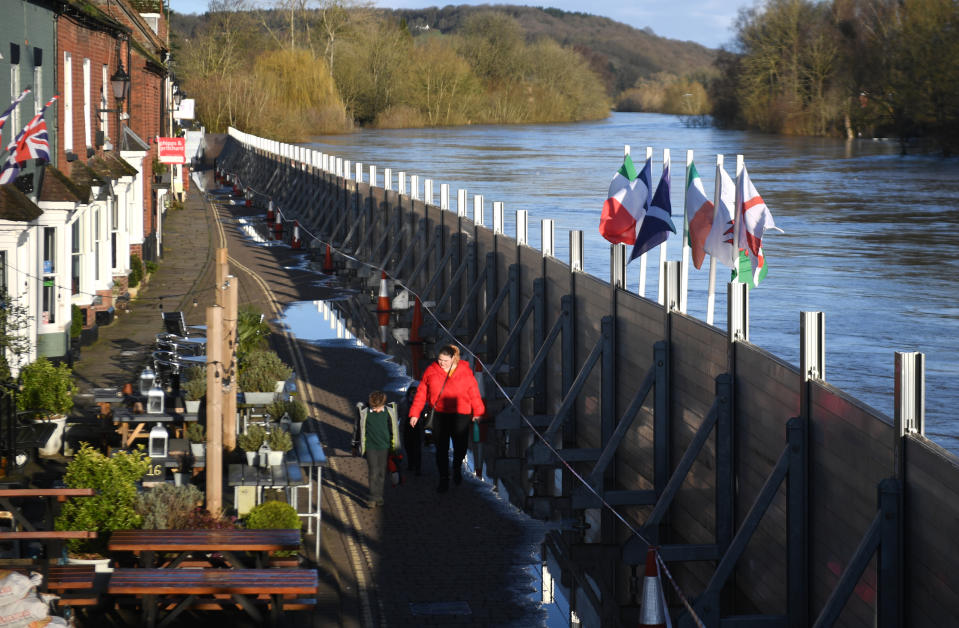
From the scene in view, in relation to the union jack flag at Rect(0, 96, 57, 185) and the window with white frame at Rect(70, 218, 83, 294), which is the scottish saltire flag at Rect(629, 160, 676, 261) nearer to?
the union jack flag at Rect(0, 96, 57, 185)

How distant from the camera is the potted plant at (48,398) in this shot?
16359 millimetres

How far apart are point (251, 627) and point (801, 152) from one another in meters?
86.2

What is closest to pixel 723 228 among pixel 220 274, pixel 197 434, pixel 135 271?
pixel 220 274

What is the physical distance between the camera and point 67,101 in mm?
24078

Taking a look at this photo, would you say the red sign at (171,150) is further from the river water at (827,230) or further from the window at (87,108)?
the window at (87,108)

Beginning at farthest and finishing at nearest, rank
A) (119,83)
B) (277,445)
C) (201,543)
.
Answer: (119,83) < (277,445) < (201,543)

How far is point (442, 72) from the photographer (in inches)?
6068

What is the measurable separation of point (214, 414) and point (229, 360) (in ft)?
5.34

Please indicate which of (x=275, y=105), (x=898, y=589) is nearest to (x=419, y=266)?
(x=898, y=589)

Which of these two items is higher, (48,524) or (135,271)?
(135,271)

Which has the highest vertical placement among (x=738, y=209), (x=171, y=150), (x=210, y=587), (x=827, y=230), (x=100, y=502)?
(x=171, y=150)

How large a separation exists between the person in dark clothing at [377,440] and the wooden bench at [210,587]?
12.2ft

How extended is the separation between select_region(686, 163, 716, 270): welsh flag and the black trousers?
3.88 meters

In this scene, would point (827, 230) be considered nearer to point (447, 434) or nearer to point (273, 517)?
point (447, 434)
